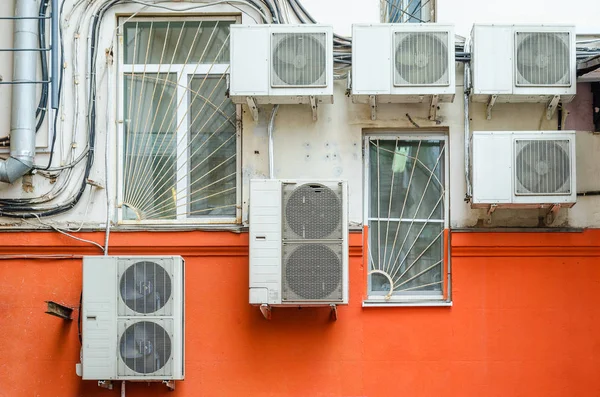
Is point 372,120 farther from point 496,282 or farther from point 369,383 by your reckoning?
point 369,383

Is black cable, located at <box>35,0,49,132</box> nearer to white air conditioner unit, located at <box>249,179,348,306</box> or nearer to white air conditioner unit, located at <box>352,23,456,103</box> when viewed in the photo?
white air conditioner unit, located at <box>249,179,348,306</box>

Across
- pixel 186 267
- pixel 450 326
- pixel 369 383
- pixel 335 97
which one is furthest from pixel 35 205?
pixel 450 326

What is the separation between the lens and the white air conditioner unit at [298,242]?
720 cm

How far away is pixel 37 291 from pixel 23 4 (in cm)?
262

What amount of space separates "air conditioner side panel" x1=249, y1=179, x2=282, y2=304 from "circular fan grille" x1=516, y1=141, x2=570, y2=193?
6.99 ft

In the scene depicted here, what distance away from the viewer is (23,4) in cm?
771

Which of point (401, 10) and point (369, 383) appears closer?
point (369, 383)

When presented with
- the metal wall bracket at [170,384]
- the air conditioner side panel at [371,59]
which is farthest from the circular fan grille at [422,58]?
the metal wall bracket at [170,384]

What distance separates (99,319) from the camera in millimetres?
7188

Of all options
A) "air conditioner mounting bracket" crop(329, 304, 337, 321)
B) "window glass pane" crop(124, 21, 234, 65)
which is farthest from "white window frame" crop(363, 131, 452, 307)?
"window glass pane" crop(124, 21, 234, 65)

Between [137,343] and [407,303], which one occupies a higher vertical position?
[407,303]

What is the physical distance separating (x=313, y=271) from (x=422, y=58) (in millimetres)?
2084

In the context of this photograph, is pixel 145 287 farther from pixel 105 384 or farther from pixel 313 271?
pixel 313 271

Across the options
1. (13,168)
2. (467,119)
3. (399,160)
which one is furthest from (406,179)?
(13,168)
